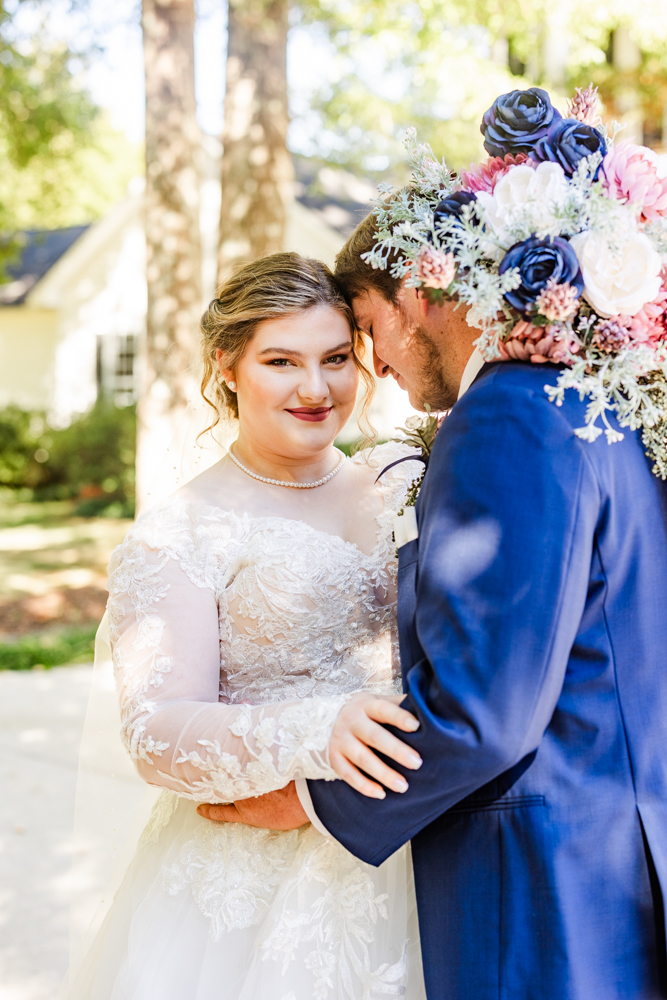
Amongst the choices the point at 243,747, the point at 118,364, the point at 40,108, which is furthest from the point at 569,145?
the point at 118,364

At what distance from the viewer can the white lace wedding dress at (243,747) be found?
199 cm

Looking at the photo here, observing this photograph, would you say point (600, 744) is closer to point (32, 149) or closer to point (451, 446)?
point (451, 446)

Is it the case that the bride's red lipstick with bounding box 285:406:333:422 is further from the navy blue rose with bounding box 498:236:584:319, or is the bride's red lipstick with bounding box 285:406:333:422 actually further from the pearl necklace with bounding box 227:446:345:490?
the navy blue rose with bounding box 498:236:584:319

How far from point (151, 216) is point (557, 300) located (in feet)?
20.4

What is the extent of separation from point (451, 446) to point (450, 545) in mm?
193

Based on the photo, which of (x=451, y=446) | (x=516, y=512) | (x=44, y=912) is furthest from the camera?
(x=44, y=912)

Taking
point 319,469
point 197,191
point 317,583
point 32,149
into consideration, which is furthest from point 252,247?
point 32,149

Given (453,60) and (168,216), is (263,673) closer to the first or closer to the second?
(168,216)

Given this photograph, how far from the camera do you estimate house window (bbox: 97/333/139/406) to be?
19781 mm

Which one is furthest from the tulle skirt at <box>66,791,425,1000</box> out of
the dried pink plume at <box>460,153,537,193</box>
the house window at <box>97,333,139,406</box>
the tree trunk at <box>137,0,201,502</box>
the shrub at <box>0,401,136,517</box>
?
the house window at <box>97,333,139,406</box>

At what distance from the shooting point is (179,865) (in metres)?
2.31

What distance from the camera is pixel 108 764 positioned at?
285 centimetres

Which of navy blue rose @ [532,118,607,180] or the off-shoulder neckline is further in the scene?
the off-shoulder neckline

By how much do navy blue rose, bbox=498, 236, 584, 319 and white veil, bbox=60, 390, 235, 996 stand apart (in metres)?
1.45
